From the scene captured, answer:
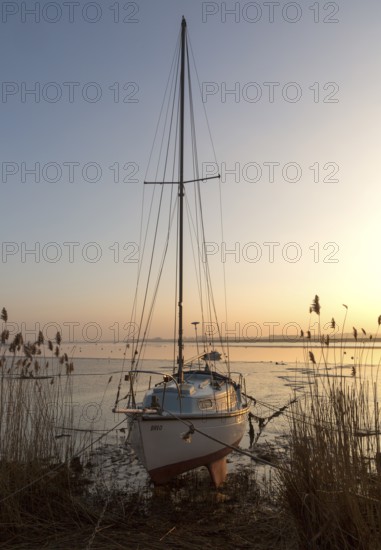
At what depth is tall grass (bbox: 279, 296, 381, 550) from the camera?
17.6 feet

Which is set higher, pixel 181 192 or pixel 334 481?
pixel 181 192

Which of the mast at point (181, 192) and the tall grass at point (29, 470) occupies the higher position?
the mast at point (181, 192)

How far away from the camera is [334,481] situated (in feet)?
18.8

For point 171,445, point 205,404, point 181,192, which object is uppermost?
point 181,192

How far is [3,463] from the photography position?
26.5 ft

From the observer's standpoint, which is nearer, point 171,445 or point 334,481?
point 334,481

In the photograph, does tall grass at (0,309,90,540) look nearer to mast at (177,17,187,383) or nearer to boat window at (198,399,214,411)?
boat window at (198,399,214,411)

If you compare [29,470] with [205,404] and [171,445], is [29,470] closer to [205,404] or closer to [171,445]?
[171,445]

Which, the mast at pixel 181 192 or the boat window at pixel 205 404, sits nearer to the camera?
the boat window at pixel 205 404

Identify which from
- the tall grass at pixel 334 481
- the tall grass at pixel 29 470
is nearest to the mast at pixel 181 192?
the tall grass at pixel 29 470

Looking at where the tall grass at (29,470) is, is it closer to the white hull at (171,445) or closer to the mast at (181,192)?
the white hull at (171,445)

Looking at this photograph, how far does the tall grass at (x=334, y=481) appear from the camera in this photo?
17.6 feet

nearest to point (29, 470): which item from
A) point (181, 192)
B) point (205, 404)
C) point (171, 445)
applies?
point (171, 445)

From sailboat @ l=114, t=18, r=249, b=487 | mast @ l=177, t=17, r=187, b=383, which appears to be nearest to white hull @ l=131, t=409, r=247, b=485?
sailboat @ l=114, t=18, r=249, b=487
